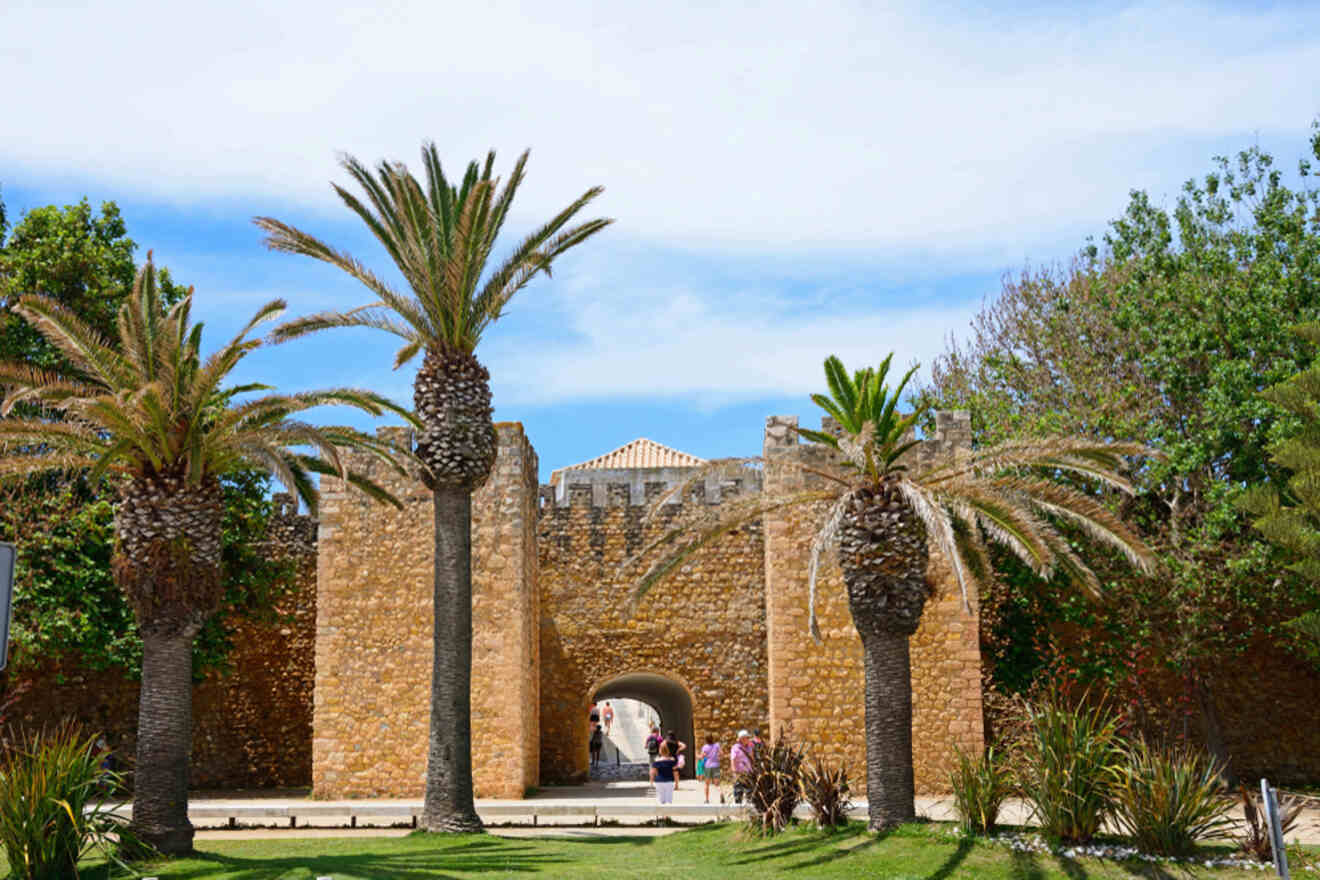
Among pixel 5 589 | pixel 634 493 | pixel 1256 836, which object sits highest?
pixel 634 493

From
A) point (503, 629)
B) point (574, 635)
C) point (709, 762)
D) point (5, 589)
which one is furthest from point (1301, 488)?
point (5, 589)

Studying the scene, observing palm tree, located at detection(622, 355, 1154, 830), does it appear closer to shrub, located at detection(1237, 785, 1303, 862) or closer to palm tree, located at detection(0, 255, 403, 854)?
shrub, located at detection(1237, 785, 1303, 862)

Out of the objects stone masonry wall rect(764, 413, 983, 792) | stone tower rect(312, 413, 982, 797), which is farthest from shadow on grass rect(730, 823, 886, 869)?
stone tower rect(312, 413, 982, 797)

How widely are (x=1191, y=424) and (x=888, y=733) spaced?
881 centimetres

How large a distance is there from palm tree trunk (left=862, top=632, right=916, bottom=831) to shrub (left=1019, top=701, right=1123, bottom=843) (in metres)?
1.52

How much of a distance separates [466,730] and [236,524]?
24.9 ft

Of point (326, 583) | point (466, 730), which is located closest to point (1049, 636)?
point (466, 730)

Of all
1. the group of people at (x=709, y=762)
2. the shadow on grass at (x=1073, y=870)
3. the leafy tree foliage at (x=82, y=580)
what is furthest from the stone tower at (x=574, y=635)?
the shadow on grass at (x=1073, y=870)

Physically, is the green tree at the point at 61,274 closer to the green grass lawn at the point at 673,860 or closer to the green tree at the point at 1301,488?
the green grass lawn at the point at 673,860

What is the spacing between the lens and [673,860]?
39.3 feet

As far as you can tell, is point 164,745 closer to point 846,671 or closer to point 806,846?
point 806,846

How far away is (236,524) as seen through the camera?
19859 mm

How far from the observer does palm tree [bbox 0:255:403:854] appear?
12.1 m

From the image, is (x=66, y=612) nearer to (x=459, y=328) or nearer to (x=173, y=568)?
(x=173, y=568)
